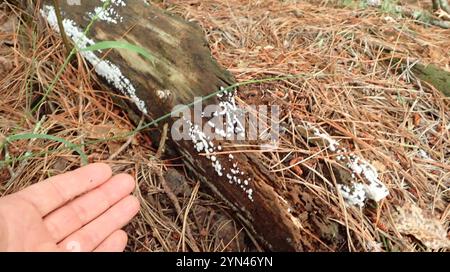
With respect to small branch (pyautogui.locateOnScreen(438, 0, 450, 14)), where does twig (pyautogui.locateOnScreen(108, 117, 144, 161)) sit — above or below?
above

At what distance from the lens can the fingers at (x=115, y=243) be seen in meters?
1.34

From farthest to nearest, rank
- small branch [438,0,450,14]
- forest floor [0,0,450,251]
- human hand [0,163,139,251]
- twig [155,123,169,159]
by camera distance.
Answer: small branch [438,0,450,14], twig [155,123,169,159], forest floor [0,0,450,251], human hand [0,163,139,251]

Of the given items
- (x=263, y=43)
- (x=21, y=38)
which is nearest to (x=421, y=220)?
(x=263, y=43)

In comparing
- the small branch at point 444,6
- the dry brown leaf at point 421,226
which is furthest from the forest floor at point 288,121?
the small branch at point 444,6

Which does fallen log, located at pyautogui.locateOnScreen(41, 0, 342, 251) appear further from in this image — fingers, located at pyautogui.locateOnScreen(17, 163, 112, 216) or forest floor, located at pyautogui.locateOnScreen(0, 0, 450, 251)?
fingers, located at pyautogui.locateOnScreen(17, 163, 112, 216)

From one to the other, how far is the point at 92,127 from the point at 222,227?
698 millimetres

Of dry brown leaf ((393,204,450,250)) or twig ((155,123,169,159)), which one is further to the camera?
twig ((155,123,169,159))

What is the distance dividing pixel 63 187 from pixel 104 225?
204 millimetres

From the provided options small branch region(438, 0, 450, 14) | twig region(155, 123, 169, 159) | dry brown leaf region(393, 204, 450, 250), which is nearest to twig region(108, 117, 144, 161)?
twig region(155, 123, 169, 159)

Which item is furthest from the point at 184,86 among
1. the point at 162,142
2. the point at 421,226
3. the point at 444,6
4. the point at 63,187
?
the point at 444,6

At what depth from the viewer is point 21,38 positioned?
1.88 meters

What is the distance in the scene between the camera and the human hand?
1.28m
